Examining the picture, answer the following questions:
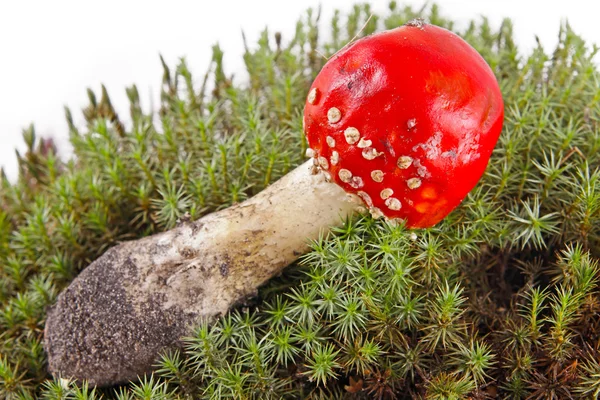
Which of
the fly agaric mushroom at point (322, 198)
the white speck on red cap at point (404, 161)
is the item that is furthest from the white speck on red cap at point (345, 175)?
the white speck on red cap at point (404, 161)

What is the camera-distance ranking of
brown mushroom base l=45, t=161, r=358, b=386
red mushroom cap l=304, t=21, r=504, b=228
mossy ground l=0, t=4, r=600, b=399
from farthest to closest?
brown mushroom base l=45, t=161, r=358, b=386, mossy ground l=0, t=4, r=600, b=399, red mushroom cap l=304, t=21, r=504, b=228

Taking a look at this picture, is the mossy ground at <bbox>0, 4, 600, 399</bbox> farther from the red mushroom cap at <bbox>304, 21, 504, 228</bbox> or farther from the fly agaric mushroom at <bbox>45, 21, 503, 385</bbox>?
the red mushroom cap at <bbox>304, 21, 504, 228</bbox>

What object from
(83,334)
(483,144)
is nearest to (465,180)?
(483,144)

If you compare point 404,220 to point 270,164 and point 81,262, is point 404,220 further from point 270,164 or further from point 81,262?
point 81,262

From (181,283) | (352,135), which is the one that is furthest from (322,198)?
(181,283)

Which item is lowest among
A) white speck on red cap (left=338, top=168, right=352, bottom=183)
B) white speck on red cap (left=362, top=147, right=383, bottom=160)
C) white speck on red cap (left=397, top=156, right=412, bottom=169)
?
white speck on red cap (left=338, top=168, right=352, bottom=183)

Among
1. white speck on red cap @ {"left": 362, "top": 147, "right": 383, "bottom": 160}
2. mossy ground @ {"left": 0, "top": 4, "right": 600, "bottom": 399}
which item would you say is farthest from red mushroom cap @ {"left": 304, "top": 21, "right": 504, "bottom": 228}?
mossy ground @ {"left": 0, "top": 4, "right": 600, "bottom": 399}
